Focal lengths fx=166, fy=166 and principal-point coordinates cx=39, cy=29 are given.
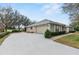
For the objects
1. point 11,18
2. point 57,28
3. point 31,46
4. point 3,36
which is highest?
point 11,18

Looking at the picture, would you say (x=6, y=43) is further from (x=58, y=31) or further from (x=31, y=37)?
(x=58, y=31)

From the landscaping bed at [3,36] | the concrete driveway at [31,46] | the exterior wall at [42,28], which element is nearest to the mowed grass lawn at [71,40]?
the concrete driveway at [31,46]

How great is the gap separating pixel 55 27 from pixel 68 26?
0.21m

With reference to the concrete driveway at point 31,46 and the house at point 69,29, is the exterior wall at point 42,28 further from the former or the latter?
the house at point 69,29

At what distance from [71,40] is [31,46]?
25.6 inches

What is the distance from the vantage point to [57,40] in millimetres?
2703

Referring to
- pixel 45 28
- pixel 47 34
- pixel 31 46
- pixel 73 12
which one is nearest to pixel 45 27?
pixel 45 28

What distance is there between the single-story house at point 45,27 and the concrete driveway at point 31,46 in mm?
133

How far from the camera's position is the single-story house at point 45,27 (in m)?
2.70

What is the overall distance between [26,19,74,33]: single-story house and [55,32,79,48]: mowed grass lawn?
15cm

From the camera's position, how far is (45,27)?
2734 mm

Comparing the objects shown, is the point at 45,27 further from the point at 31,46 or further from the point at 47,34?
the point at 31,46
